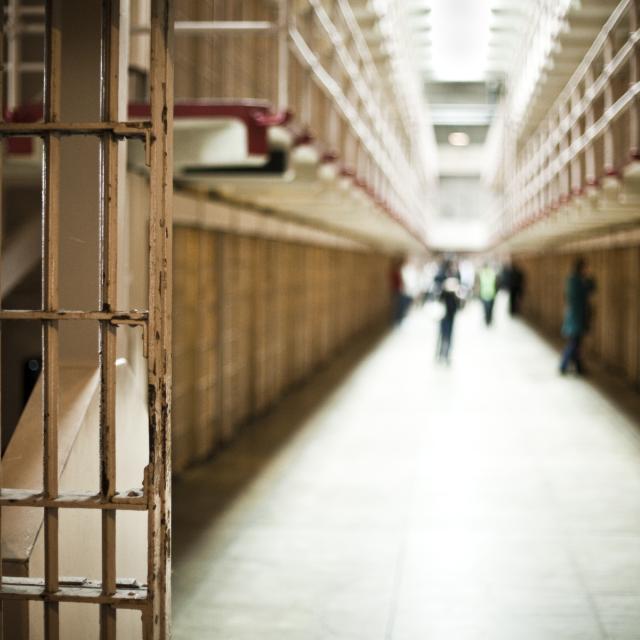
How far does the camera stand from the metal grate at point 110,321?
2.17 m

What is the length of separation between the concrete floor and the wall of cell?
0.29 meters

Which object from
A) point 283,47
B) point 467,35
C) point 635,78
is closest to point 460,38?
point 467,35

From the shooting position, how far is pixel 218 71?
6.81 meters

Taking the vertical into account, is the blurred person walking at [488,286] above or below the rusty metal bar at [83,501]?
above

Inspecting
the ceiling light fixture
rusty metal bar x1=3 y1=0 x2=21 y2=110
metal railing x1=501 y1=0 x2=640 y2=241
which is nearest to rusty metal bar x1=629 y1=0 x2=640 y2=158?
metal railing x1=501 y1=0 x2=640 y2=241

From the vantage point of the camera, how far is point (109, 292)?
2.22m

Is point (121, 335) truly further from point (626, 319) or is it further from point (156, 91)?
point (626, 319)

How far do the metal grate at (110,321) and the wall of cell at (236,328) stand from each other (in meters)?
3.17

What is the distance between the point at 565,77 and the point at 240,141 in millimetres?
7748

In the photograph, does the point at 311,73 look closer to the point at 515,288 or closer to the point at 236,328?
the point at 236,328

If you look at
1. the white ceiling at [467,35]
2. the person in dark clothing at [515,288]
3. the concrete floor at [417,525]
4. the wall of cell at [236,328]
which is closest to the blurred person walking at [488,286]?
the person in dark clothing at [515,288]

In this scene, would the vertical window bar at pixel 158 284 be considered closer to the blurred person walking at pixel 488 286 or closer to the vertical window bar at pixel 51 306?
the vertical window bar at pixel 51 306

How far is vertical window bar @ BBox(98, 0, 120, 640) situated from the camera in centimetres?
220

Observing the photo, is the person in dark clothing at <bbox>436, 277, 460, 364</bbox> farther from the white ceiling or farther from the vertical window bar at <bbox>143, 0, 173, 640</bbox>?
the vertical window bar at <bbox>143, 0, 173, 640</bbox>
